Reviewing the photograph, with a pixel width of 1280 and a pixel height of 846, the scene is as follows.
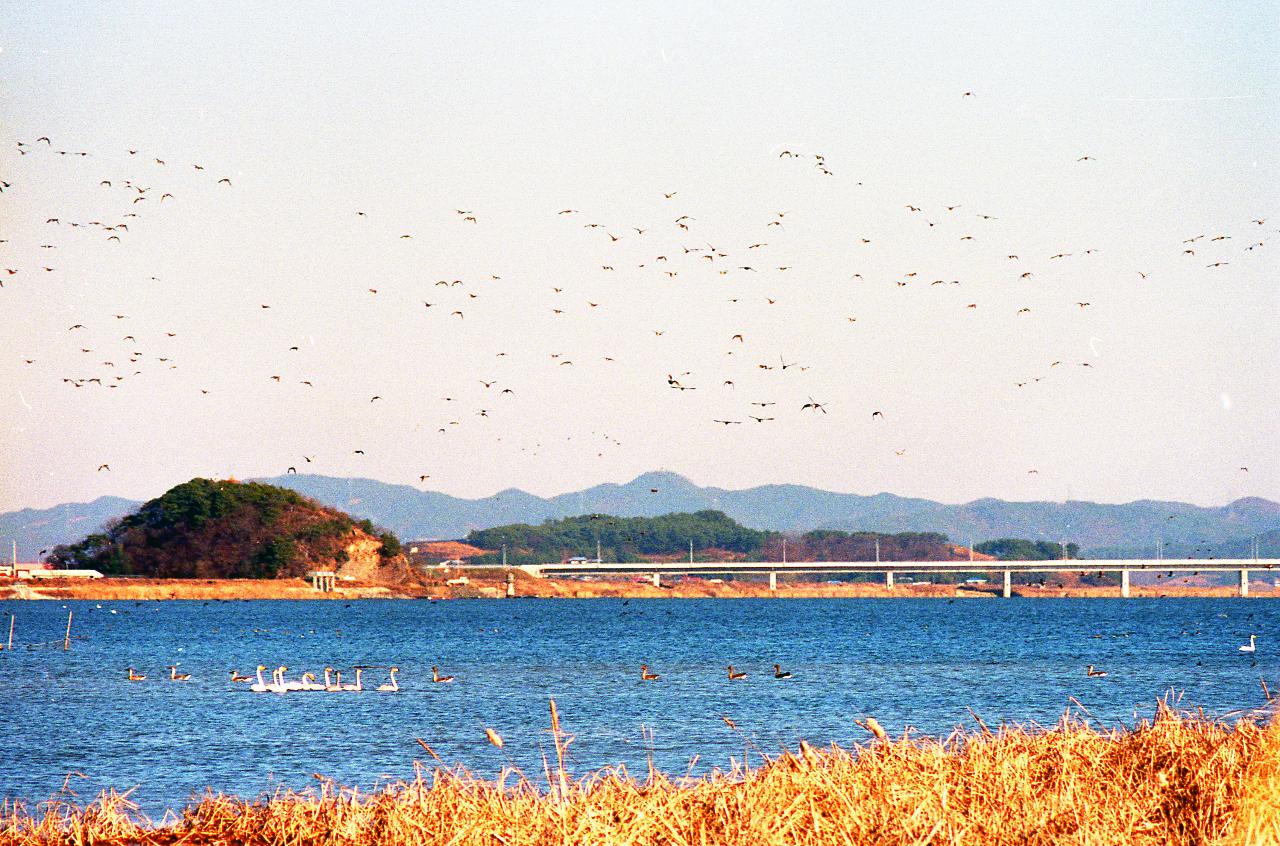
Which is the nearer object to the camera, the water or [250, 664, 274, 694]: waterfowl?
the water

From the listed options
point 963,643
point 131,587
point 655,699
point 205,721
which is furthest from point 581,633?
point 131,587

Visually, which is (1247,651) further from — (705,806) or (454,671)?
(705,806)

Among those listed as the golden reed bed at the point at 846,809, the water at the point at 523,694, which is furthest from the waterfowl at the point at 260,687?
the golden reed bed at the point at 846,809

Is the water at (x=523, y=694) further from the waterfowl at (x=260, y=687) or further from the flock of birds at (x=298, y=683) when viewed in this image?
the waterfowl at (x=260, y=687)

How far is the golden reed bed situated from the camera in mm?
13055

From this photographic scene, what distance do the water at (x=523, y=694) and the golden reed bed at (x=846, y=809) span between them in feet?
7.46

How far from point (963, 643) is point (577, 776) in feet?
238

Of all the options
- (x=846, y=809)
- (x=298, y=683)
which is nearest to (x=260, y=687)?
(x=298, y=683)

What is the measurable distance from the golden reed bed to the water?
2275mm

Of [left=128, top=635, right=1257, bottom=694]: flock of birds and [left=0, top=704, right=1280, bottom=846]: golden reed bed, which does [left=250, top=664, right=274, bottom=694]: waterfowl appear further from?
[left=0, top=704, right=1280, bottom=846]: golden reed bed

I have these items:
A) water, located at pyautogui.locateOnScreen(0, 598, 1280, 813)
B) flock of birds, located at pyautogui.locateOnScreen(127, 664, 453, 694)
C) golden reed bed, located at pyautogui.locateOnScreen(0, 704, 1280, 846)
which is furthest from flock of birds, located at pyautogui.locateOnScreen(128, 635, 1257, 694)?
golden reed bed, located at pyautogui.locateOnScreen(0, 704, 1280, 846)

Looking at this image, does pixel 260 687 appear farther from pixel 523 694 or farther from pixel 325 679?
pixel 523 694

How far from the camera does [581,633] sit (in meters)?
117

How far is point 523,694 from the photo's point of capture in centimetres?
5666
